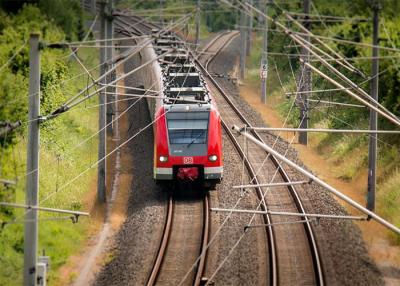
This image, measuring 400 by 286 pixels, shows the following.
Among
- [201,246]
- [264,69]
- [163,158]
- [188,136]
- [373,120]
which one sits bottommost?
[201,246]

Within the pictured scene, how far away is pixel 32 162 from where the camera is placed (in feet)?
50.1

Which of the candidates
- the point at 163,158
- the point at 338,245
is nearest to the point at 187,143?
the point at 163,158

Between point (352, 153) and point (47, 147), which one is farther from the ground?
point (47, 147)

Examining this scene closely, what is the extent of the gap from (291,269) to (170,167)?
5.91 m

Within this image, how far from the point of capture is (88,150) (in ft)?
101

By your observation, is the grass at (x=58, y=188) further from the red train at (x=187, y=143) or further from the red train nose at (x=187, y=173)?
the red train nose at (x=187, y=173)

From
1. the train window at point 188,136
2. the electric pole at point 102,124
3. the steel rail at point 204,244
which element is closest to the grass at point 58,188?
the electric pole at point 102,124

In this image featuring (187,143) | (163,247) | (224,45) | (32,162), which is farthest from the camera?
(224,45)

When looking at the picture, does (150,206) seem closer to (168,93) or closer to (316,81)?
(168,93)

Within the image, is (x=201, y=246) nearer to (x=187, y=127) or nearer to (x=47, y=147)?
(x=187, y=127)

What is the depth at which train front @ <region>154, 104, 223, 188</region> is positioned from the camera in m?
24.5

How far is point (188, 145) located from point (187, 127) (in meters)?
0.58

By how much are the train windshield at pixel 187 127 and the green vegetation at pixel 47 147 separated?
2.91 m

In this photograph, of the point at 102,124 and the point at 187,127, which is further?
the point at 187,127
